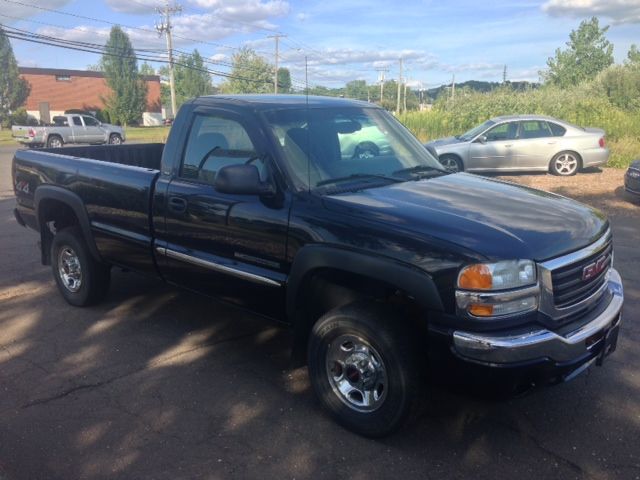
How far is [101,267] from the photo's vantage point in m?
5.47

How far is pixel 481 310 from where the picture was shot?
287 centimetres

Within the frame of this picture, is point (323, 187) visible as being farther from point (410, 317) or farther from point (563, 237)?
point (563, 237)

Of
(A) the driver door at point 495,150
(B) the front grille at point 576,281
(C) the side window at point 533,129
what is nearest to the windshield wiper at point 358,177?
(B) the front grille at point 576,281

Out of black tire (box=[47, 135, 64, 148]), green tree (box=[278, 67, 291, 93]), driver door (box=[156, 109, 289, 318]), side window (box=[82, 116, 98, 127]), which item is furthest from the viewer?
side window (box=[82, 116, 98, 127])

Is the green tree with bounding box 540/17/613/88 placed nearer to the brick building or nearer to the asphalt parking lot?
the brick building

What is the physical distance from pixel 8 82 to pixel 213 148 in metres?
57.1

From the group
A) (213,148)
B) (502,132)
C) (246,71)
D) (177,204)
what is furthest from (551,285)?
(246,71)

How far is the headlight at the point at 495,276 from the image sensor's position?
2861 millimetres

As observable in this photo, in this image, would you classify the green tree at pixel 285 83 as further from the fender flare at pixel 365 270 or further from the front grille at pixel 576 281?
the front grille at pixel 576 281

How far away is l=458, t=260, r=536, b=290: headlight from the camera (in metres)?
2.86

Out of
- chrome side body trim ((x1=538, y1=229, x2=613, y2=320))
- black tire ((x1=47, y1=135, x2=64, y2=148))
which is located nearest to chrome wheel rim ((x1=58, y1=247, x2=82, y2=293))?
chrome side body trim ((x1=538, y1=229, x2=613, y2=320))

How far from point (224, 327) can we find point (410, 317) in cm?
233

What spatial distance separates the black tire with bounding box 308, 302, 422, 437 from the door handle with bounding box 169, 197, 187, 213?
144cm

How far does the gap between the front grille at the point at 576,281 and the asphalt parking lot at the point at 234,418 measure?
531mm
